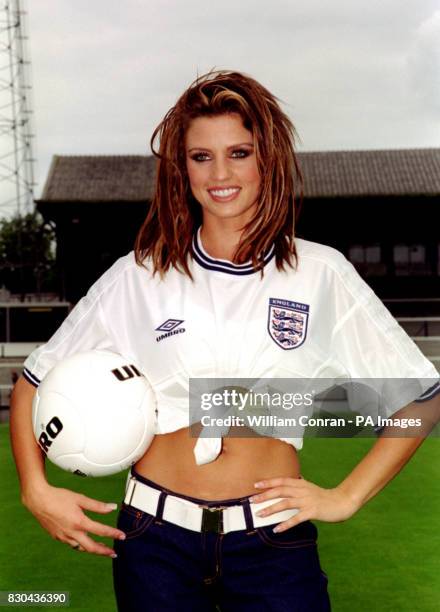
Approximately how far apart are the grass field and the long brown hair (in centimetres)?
318

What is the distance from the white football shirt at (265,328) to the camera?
2.20 meters

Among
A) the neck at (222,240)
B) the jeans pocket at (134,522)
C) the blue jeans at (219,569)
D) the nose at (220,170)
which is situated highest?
the nose at (220,170)

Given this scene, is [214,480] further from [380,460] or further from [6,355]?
[6,355]

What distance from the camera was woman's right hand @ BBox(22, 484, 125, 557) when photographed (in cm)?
209

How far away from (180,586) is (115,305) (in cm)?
69

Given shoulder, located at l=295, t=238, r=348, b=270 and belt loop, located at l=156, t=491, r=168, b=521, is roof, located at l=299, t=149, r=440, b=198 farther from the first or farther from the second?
belt loop, located at l=156, t=491, r=168, b=521

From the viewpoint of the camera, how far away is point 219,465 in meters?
2.15

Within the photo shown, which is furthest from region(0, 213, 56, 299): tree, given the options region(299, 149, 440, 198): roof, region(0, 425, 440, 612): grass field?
region(0, 425, 440, 612): grass field

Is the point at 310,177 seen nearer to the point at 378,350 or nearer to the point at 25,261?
the point at 25,261

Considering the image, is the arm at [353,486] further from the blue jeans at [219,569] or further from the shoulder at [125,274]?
the shoulder at [125,274]

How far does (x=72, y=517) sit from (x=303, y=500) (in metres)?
0.52

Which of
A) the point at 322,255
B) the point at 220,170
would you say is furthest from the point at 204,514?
the point at 220,170

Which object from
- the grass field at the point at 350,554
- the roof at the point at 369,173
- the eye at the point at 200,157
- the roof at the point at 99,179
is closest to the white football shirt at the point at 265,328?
the eye at the point at 200,157

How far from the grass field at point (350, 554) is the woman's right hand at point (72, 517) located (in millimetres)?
3040
